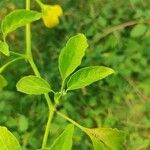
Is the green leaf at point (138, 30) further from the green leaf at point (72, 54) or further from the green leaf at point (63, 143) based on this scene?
the green leaf at point (63, 143)

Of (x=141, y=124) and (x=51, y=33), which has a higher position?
(x=51, y=33)

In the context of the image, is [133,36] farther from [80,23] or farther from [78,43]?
[78,43]

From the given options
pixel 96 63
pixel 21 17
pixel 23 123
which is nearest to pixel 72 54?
pixel 21 17

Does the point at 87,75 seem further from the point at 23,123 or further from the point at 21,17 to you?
the point at 23,123

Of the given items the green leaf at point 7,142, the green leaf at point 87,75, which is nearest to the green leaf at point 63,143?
the green leaf at point 7,142

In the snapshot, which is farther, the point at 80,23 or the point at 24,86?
the point at 80,23

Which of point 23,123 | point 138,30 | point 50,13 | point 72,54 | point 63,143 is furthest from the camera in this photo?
point 138,30

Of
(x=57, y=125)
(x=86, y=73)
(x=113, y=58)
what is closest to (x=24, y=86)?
(x=86, y=73)

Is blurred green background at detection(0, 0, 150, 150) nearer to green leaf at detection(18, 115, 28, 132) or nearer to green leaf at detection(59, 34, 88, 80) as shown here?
green leaf at detection(18, 115, 28, 132)
